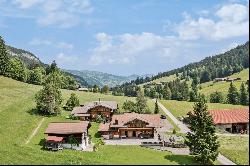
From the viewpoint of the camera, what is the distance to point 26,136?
83.2m

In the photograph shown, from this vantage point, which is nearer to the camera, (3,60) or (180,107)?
(180,107)

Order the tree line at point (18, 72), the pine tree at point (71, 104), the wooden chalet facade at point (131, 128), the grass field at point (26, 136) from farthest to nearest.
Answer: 1. the tree line at point (18, 72)
2. the pine tree at point (71, 104)
3. the wooden chalet facade at point (131, 128)
4. the grass field at point (26, 136)

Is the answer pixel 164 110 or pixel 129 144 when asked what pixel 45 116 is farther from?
pixel 164 110

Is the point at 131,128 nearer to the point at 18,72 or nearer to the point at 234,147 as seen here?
the point at 234,147

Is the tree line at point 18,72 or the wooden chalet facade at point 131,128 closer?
the wooden chalet facade at point 131,128

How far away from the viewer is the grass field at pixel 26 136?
53.8 meters

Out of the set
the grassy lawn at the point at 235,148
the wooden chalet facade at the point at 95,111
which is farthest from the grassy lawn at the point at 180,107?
the grassy lawn at the point at 235,148

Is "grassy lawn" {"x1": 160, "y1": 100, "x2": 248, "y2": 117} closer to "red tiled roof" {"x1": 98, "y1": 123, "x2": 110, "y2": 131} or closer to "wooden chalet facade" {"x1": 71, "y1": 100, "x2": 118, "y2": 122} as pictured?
"wooden chalet facade" {"x1": 71, "y1": 100, "x2": 118, "y2": 122}

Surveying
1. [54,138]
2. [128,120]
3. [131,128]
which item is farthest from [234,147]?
[54,138]

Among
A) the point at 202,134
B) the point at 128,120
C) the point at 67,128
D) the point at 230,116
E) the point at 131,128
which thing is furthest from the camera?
the point at 230,116

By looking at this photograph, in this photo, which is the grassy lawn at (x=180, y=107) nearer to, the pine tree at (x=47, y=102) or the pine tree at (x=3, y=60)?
the pine tree at (x=47, y=102)

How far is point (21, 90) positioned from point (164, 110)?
4927cm

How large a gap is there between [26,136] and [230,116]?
5796 cm

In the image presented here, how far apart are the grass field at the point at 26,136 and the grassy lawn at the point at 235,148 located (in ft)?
43.1
